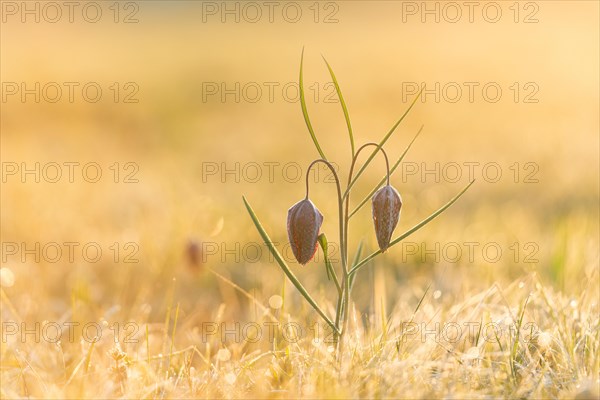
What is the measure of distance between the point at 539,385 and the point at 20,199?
13.6 ft

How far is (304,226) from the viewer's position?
7.37 ft

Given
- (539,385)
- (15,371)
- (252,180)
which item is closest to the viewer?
(539,385)

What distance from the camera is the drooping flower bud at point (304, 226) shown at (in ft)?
7.36

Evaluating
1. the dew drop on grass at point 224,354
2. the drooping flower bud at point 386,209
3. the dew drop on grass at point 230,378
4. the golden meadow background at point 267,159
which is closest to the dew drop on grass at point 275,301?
the golden meadow background at point 267,159

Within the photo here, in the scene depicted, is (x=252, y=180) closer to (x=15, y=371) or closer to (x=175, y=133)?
(x=175, y=133)

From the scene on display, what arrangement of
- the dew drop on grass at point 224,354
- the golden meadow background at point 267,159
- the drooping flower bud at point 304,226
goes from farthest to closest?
the golden meadow background at point 267,159 → the dew drop on grass at point 224,354 → the drooping flower bud at point 304,226

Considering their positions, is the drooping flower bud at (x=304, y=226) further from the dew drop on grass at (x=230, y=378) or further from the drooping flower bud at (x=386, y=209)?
the dew drop on grass at (x=230, y=378)

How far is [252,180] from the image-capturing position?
6.94 metres

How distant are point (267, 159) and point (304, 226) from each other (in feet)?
18.3

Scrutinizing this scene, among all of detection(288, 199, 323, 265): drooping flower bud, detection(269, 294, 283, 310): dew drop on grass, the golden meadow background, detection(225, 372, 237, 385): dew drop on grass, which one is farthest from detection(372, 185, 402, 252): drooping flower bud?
detection(269, 294, 283, 310): dew drop on grass

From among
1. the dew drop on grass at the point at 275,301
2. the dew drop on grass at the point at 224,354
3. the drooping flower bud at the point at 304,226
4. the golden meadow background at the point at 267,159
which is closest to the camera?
the drooping flower bud at the point at 304,226

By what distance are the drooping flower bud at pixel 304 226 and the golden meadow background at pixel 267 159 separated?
42 centimetres

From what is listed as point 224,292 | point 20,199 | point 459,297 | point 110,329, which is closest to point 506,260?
point 459,297

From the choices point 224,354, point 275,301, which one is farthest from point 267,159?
point 224,354
